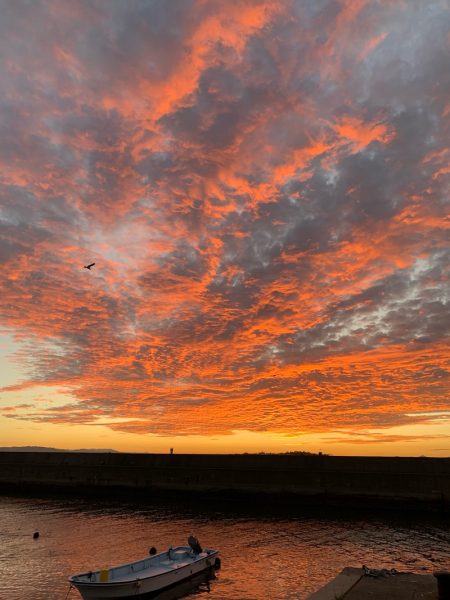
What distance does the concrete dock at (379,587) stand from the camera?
15188mm

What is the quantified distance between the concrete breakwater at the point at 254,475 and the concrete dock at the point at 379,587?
121ft

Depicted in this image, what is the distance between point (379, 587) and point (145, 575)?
39.8ft

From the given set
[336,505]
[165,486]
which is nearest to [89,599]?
[336,505]

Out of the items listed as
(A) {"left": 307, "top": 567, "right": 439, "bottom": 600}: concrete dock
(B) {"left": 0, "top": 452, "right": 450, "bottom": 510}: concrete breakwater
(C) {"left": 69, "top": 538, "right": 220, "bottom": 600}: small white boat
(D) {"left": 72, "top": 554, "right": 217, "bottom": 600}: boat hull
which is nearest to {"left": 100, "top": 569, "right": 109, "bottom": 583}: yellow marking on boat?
(C) {"left": 69, "top": 538, "right": 220, "bottom": 600}: small white boat

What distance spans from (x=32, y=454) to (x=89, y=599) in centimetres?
6330

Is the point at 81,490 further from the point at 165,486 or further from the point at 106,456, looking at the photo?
the point at 165,486

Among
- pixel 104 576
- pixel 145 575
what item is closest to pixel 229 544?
pixel 145 575

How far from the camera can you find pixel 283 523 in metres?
43.6

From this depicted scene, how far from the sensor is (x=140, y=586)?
21.3 metres

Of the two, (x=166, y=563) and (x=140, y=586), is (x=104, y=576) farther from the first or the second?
(x=166, y=563)

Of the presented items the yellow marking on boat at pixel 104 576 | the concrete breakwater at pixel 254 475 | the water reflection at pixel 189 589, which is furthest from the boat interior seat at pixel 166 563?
the concrete breakwater at pixel 254 475

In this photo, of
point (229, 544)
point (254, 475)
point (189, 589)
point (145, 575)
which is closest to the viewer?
point (145, 575)

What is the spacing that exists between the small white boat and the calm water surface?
1651mm

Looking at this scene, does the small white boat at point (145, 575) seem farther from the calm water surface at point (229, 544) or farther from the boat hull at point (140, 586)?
the calm water surface at point (229, 544)
